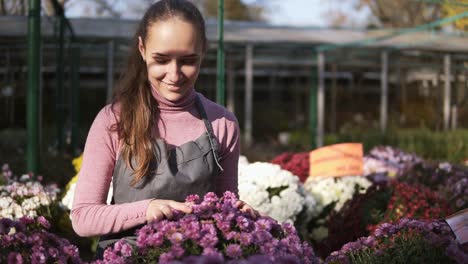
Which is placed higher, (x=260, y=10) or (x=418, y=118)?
(x=260, y=10)

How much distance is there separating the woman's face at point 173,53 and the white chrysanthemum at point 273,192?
2.64m

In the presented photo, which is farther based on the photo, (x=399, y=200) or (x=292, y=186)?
(x=292, y=186)

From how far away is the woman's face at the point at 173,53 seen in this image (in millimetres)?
2219

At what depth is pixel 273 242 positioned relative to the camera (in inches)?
78.6

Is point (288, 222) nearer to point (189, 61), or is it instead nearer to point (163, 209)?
point (163, 209)

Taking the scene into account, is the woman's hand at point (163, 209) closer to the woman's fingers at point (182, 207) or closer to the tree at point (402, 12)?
the woman's fingers at point (182, 207)

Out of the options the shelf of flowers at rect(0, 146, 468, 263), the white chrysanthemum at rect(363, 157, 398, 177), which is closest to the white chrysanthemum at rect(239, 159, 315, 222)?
the shelf of flowers at rect(0, 146, 468, 263)

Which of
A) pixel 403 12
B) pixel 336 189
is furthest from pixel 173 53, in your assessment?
pixel 403 12

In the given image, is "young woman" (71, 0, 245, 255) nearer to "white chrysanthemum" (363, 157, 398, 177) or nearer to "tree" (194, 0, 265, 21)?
"white chrysanthemum" (363, 157, 398, 177)

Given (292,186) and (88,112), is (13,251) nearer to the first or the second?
(292,186)

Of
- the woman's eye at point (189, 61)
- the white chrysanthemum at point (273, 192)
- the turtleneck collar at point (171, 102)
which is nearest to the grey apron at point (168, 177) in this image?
the turtleneck collar at point (171, 102)

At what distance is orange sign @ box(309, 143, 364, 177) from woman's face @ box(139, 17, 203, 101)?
3077mm

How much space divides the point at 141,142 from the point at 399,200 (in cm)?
291

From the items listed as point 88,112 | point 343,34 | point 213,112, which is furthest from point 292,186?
point 88,112
